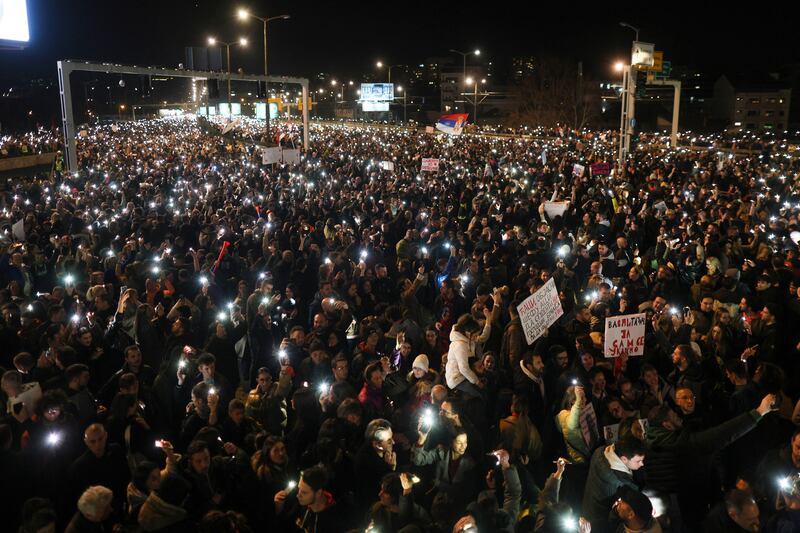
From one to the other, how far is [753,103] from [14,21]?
9626 cm

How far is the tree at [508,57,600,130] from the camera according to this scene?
75062mm

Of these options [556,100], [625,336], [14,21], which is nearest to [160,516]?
[625,336]

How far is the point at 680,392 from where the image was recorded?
18.8 feet

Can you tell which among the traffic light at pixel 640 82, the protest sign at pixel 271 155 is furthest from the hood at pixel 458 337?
the traffic light at pixel 640 82

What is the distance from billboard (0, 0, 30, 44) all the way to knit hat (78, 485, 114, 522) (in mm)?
16336

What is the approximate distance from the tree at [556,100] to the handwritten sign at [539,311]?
66.6 m

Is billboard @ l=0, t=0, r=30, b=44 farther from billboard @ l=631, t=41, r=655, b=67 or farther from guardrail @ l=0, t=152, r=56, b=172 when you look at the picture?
billboard @ l=631, t=41, r=655, b=67

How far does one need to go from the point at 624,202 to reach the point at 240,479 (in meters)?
14.6

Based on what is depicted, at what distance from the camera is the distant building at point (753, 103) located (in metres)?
93.2

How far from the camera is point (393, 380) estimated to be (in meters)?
6.48

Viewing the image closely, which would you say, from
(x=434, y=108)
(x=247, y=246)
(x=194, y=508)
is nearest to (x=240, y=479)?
(x=194, y=508)

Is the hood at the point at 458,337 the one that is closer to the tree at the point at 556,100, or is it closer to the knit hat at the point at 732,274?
the knit hat at the point at 732,274

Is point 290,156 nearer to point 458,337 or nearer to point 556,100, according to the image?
point 458,337

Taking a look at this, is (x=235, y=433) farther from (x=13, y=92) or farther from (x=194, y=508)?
(x=13, y=92)
